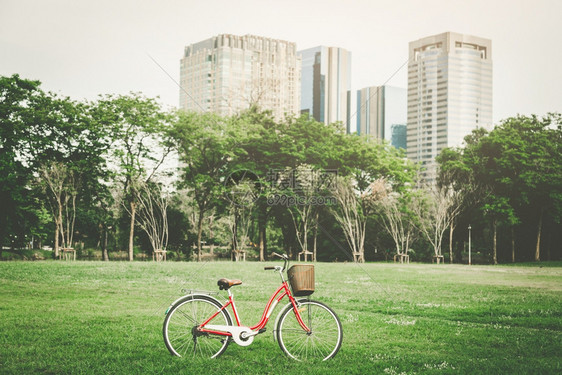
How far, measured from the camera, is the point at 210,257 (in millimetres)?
42375

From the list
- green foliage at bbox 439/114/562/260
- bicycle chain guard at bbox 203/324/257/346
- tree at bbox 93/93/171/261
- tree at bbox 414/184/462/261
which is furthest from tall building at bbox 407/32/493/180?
bicycle chain guard at bbox 203/324/257/346

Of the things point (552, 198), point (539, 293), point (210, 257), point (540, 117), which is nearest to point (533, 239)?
point (552, 198)

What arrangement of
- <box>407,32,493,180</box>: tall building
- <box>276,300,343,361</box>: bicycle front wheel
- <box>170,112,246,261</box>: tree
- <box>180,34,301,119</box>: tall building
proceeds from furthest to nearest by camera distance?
1. <box>180,34,301,119</box>: tall building
2. <box>170,112,246,261</box>: tree
3. <box>407,32,493,180</box>: tall building
4. <box>276,300,343,361</box>: bicycle front wheel

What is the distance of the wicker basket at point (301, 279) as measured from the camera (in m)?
6.07

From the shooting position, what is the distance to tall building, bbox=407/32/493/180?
28125 millimetres

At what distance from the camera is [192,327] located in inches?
240

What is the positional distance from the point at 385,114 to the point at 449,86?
44.0 ft

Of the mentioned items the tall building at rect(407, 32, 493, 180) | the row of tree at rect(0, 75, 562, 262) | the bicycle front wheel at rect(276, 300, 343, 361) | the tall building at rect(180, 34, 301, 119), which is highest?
the tall building at rect(180, 34, 301, 119)

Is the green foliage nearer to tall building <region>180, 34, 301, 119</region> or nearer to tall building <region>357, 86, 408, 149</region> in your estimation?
tall building <region>357, 86, 408, 149</region>

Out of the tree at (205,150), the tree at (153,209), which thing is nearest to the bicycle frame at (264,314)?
the tree at (205,150)

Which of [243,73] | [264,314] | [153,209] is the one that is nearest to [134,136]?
[153,209]

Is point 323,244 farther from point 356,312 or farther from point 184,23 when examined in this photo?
point 356,312

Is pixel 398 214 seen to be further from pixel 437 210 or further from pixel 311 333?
pixel 311 333

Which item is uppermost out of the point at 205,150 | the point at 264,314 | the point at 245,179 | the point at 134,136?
the point at 134,136
